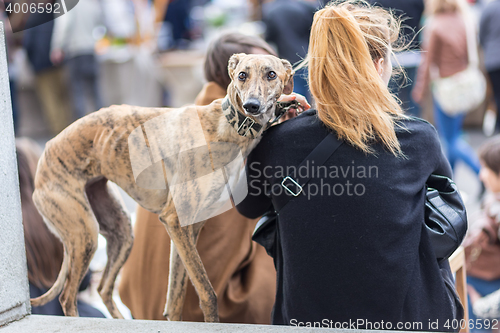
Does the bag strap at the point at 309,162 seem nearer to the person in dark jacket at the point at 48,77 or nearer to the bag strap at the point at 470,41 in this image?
the person in dark jacket at the point at 48,77

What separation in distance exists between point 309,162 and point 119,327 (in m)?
0.89

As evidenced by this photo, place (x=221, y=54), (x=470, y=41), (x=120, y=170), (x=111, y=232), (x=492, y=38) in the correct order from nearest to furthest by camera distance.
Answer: (x=120, y=170) < (x=111, y=232) < (x=221, y=54) < (x=470, y=41) < (x=492, y=38)

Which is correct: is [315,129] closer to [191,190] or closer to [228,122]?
[228,122]

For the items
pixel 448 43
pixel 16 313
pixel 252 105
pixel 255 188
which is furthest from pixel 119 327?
pixel 448 43

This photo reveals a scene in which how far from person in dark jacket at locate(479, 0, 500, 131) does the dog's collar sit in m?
4.26

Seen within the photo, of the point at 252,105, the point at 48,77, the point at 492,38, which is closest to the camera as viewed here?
the point at 252,105

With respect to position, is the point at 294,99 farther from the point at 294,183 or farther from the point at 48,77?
the point at 48,77

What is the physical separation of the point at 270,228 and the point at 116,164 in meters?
0.56

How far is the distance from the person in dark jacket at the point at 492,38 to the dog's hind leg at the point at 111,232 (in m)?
4.48

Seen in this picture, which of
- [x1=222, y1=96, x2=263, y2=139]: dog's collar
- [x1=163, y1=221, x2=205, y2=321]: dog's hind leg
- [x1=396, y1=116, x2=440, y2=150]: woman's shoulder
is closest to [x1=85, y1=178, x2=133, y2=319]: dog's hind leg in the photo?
[x1=163, y1=221, x2=205, y2=321]: dog's hind leg

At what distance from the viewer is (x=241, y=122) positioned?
1335 millimetres

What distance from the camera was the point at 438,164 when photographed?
4.69ft

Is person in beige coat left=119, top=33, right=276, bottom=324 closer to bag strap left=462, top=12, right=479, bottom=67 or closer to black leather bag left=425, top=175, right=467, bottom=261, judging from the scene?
black leather bag left=425, top=175, right=467, bottom=261

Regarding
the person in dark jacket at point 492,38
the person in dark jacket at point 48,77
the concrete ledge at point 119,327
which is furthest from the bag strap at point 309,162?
the person in dark jacket at point 492,38
